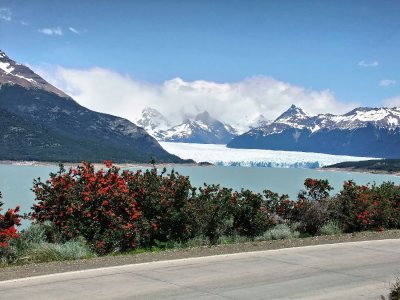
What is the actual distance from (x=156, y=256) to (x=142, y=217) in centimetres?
259

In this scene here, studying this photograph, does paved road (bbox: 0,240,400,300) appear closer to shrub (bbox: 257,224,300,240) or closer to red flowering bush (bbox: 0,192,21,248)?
red flowering bush (bbox: 0,192,21,248)

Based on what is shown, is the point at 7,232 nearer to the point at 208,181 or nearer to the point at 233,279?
the point at 233,279

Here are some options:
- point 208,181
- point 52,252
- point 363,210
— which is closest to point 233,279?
point 52,252

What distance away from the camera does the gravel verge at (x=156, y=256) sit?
11.0m

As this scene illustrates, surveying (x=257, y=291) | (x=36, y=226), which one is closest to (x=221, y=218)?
(x=36, y=226)

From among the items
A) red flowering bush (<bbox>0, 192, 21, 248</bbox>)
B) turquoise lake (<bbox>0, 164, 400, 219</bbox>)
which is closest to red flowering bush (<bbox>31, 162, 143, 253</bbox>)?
red flowering bush (<bbox>0, 192, 21, 248</bbox>)

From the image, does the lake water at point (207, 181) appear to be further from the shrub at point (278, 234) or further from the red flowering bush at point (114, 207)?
the red flowering bush at point (114, 207)

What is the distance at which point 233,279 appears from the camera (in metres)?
10.4

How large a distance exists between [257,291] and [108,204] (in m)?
6.32

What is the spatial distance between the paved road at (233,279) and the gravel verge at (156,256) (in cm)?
51

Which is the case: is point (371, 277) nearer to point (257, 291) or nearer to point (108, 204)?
point (257, 291)

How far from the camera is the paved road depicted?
9219 mm

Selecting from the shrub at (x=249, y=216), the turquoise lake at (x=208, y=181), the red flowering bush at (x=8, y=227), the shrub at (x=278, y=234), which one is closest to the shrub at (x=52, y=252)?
the red flowering bush at (x=8, y=227)

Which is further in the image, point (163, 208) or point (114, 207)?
point (163, 208)
